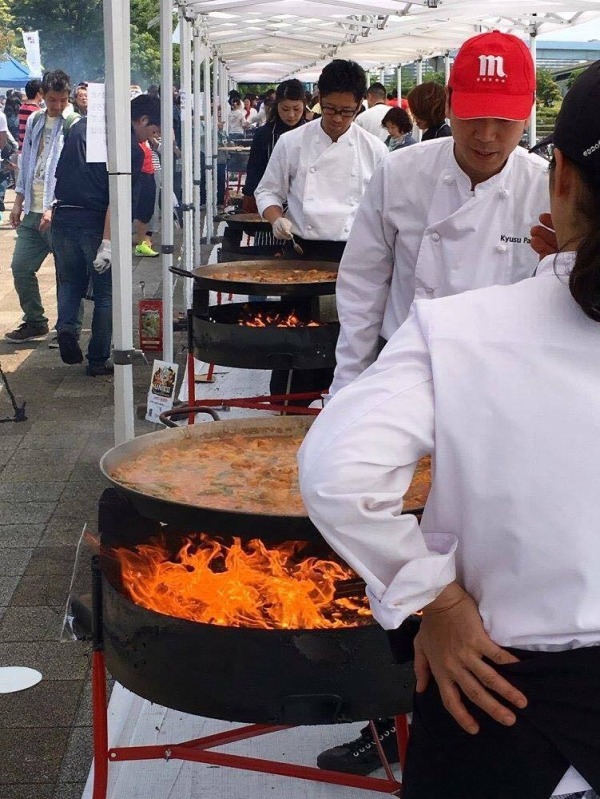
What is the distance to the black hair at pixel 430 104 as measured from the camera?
242 inches

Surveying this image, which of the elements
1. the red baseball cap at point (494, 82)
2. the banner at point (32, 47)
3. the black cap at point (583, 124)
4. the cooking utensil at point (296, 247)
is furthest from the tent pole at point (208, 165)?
the black cap at point (583, 124)

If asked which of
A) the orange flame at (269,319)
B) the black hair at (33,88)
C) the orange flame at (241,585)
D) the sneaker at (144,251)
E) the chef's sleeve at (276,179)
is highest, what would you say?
the black hair at (33,88)

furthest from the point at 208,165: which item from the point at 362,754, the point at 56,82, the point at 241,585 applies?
the point at 241,585

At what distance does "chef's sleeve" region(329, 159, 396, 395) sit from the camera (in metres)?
3.10

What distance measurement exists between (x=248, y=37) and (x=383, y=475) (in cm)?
1345

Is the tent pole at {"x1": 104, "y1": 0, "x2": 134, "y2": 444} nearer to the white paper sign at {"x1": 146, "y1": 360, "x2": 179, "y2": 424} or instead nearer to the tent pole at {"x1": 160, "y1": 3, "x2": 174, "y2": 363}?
the white paper sign at {"x1": 146, "y1": 360, "x2": 179, "y2": 424}

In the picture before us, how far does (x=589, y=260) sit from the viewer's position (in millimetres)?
1198

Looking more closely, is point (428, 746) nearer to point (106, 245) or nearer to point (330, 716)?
point (330, 716)

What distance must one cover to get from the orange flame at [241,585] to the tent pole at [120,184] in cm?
144

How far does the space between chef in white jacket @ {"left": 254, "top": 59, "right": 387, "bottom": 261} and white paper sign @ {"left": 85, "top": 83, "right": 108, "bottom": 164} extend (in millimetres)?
1428

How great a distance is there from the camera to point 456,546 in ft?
4.35

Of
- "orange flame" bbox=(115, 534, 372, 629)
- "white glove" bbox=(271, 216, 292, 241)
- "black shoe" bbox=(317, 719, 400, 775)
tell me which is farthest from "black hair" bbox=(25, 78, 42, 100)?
"orange flame" bbox=(115, 534, 372, 629)

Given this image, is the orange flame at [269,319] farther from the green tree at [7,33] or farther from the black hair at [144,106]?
the green tree at [7,33]

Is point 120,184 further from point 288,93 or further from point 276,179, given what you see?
point 288,93
